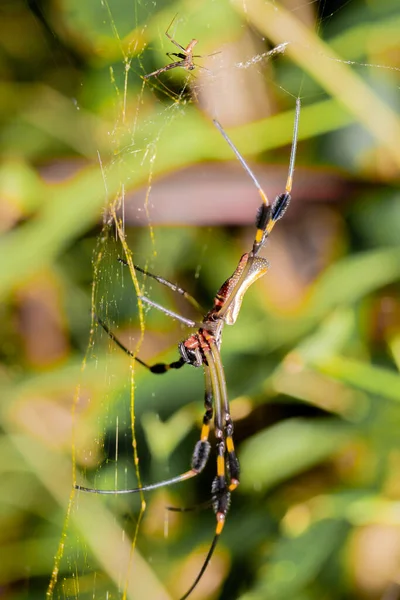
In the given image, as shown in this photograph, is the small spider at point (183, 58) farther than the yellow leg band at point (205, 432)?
No

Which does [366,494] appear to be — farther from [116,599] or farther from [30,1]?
[30,1]

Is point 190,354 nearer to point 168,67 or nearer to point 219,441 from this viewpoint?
point 219,441

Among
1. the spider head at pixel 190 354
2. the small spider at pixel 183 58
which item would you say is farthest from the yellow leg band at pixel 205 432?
the small spider at pixel 183 58

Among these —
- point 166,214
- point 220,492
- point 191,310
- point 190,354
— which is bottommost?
point 220,492

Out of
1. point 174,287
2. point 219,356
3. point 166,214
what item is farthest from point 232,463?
point 166,214

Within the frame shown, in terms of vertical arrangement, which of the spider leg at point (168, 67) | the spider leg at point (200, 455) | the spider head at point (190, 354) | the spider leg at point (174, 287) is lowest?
the spider leg at point (200, 455)

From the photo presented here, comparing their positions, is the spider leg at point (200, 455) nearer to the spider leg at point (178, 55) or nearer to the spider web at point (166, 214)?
the spider web at point (166, 214)

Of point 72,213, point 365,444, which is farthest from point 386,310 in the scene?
point 72,213
